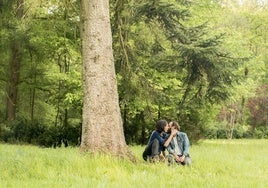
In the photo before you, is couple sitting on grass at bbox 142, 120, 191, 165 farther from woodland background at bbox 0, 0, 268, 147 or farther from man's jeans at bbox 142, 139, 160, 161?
woodland background at bbox 0, 0, 268, 147

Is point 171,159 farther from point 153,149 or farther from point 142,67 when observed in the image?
point 142,67

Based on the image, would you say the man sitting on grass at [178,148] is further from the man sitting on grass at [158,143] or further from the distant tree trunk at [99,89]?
the distant tree trunk at [99,89]

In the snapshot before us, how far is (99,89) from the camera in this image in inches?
340

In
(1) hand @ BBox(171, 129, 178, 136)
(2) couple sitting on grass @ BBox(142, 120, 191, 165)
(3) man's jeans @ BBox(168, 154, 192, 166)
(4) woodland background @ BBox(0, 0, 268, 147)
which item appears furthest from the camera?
(4) woodland background @ BBox(0, 0, 268, 147)

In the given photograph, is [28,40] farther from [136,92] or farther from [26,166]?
[26,166]

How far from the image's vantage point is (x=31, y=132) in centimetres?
2408

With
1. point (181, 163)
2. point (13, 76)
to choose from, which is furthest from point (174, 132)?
point (13, 76)

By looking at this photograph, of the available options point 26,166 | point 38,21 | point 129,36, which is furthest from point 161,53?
point 38,21

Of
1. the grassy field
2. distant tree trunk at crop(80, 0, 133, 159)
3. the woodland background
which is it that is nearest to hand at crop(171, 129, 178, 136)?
the grassy field

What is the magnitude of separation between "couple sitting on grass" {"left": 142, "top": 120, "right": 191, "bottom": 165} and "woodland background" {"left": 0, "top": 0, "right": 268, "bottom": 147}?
112 inches

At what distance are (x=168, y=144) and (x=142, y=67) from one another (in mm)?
7680

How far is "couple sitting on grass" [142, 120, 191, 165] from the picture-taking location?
30.2 ft

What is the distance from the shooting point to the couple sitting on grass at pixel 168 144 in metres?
9.20

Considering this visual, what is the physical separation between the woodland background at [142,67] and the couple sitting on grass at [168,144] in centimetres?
285
